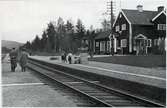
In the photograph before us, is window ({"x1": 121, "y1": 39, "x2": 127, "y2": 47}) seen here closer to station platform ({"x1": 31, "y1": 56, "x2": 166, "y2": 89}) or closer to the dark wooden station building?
the dark wooden station building

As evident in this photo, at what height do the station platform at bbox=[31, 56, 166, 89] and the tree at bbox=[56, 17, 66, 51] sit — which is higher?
the tree at bbox=[56, 17, 66, 51]

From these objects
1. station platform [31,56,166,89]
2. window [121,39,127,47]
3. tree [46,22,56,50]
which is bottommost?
station platform [31,56,166,89]

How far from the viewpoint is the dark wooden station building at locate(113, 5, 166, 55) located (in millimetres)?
42594

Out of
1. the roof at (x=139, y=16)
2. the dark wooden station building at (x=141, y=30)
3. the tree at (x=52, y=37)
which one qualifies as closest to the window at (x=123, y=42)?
the dark wooden station building at (x=141, y=30)

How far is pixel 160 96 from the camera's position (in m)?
10.0

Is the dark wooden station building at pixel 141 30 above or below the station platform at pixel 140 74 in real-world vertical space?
above

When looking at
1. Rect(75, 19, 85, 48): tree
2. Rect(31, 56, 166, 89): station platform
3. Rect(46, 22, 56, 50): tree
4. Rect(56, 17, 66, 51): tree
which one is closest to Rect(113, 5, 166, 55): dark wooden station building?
Rect(31, 56, 166, 89): station platform

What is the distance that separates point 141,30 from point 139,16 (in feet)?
8.13

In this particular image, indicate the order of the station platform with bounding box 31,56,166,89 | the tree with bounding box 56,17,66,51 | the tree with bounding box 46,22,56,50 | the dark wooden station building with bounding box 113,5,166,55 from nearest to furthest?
the station platform with bounding box 31,56,166,89 → the dark wooden station building with bounding box 113,5,166,55 → the tree with bounding box 56,17,66,51 → the tree with bounding box 46,22,56,50

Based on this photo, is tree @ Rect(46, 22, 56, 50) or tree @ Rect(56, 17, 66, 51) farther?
tree @ Rect(46, 22, 56, 50)

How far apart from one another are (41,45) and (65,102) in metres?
85.6

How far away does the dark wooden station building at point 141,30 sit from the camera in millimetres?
42594

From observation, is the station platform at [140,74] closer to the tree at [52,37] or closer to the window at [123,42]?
the window at [123,42]

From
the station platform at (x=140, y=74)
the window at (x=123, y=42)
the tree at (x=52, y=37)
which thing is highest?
the tree at (x=52, y=37)
